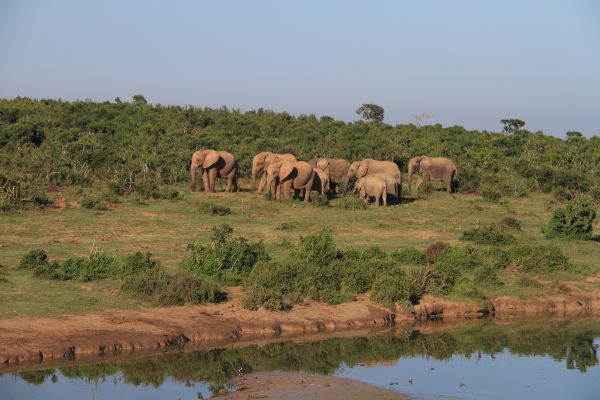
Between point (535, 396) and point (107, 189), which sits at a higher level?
point (107, 189)

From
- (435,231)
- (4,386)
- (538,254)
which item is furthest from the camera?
(435,231)

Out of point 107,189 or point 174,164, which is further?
point 174,164

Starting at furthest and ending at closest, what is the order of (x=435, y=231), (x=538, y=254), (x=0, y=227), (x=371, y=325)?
(x=435, y=231), (x=0, y=227), (x=538, y=254), (x=371, y=325)

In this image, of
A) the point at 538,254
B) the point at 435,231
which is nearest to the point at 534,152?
the point at 435,231

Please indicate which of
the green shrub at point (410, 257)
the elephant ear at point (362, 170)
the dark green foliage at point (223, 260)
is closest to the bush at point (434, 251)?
the green shrub at point (410, 257)

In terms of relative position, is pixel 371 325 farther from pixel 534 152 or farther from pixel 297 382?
pixel 534 152

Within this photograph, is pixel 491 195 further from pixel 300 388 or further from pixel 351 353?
pixel 300 388

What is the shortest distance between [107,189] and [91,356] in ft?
47.9

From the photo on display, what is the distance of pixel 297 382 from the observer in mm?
13852

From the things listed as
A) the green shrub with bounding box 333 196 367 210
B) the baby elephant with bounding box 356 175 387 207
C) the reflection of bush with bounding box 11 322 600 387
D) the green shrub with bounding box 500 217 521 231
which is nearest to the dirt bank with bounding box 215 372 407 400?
the reflection of bush with bounding box 11 322 600 387

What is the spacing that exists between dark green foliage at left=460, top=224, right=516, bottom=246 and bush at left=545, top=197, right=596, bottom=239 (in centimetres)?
158

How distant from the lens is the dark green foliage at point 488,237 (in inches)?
927

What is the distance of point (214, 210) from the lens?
2703cm

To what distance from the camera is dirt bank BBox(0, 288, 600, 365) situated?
1496cm
